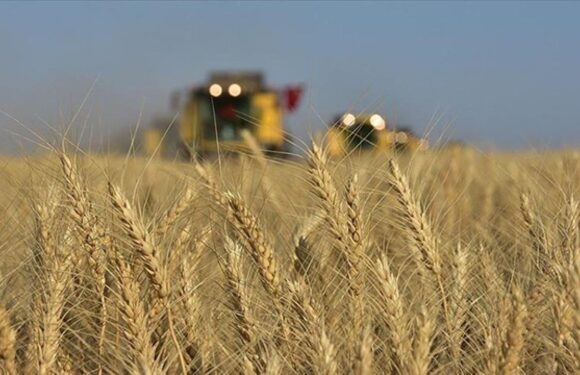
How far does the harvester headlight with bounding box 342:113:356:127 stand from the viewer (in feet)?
7.11

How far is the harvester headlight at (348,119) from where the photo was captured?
217cm

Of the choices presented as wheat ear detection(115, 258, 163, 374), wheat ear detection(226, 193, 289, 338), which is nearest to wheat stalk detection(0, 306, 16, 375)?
wheat ear detection(115, 258, 163, 374)

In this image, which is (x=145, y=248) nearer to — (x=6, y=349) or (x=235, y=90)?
(x=6, y=349)

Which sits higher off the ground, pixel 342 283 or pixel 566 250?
pixel 566 250

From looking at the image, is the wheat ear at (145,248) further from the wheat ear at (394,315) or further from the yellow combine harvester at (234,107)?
the yellow combine harvester at (234,107)

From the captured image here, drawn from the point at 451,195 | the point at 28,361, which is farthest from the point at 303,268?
the point at 451,195

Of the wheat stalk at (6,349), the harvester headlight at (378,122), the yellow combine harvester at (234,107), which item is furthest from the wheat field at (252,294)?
the yellow combine harvester at (234,107)

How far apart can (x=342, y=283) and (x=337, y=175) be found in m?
0.29

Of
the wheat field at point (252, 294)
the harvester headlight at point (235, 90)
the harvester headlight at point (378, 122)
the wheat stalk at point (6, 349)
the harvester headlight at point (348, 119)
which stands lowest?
the harvester headlight at point (235, 90)

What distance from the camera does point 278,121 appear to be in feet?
67.8

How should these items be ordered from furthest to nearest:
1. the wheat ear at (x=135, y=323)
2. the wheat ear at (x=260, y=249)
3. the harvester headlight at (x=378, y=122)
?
the harvester headlight at (x=378, y=122)
the wheat ear at (x=260, y=249)
the wheat ear at (x=135, y=323)

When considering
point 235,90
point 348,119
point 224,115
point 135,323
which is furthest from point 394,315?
Result: point 235,90

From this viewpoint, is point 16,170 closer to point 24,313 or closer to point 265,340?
point 24,313

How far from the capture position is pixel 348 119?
7.23ft
